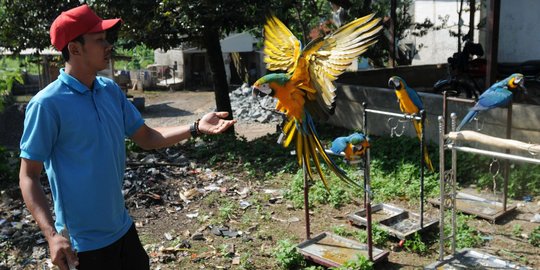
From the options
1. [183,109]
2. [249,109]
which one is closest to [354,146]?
[249,109]

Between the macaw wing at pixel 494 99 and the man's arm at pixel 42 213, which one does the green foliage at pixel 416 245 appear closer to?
the macaw wing at pixel 494 99

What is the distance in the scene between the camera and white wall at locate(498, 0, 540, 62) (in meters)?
11.2

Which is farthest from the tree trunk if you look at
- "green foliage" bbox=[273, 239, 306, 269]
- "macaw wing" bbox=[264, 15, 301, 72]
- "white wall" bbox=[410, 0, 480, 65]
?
"white wall" bbox=[410, 0, 480, 65]

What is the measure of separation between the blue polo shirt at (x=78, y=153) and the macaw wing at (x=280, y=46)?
165cm

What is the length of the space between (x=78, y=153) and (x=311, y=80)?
182cm

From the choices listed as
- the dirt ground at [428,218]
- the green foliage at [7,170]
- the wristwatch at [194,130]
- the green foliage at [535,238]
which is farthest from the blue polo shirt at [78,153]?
the green foliage at [7,170]

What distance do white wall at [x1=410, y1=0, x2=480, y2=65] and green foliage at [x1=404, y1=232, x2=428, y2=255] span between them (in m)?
12.9

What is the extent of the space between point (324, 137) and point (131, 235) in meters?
6.05

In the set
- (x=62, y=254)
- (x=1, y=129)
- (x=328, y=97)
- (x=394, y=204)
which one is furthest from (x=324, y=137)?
(x=1, y=129)

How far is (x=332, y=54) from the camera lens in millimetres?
3521

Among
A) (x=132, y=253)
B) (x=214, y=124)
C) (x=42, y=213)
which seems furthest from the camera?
(x=214, y=124)

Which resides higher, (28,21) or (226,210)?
(28,21)

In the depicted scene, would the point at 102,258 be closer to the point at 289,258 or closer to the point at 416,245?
the point at 289,258

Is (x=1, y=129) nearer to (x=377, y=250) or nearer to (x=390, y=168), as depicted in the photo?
(x=390, y=168)
